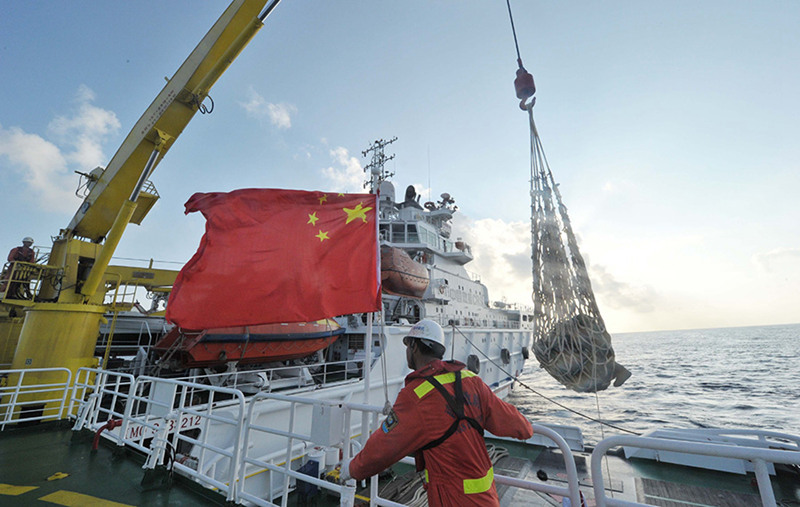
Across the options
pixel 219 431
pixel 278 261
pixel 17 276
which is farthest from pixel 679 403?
pixel 17 276

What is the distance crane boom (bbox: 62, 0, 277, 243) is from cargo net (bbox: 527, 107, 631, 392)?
6.29 meters

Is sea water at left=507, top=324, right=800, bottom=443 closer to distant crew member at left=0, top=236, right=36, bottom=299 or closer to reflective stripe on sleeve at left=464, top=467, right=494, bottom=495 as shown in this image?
reflective stripe on sleeve at left=464, top=467, right=494, bottom=495

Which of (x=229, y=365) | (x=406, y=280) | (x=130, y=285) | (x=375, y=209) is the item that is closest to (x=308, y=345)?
(x=229, y=365)

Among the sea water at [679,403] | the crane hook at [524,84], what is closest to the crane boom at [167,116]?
the crane hook at [524,84]

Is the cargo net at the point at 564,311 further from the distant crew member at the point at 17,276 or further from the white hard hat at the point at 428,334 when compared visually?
the distant crew member at the point at 17,276

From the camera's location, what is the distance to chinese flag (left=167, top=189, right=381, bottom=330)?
4.32 meters

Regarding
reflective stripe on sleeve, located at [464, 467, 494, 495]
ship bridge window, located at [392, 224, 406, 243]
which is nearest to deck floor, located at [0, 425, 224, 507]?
reflective stripe on sleeve, located at [464, 467, 494, 495]

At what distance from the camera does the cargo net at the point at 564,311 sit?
22.7 ft

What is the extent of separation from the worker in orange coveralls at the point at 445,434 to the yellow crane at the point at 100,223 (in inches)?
317

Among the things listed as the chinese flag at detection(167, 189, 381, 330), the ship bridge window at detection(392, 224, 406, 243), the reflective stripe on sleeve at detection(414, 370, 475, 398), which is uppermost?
the ship bridge window at detection(392, 224, 406, 243)

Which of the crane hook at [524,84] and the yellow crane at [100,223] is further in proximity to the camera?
the yellow crane at [100,223]

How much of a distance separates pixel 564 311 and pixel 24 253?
11.9 meters

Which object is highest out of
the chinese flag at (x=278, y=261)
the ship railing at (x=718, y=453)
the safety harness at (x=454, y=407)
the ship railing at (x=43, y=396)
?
the chinese flag at (x=278, y=261)

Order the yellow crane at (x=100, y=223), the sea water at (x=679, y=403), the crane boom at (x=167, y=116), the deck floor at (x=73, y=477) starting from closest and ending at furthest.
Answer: the deck floor at (x=73, y=477), the yellow crane at (x=100, y=223), the crane boom at (x=167, y=116), the sea water at (x=679, y=403)
